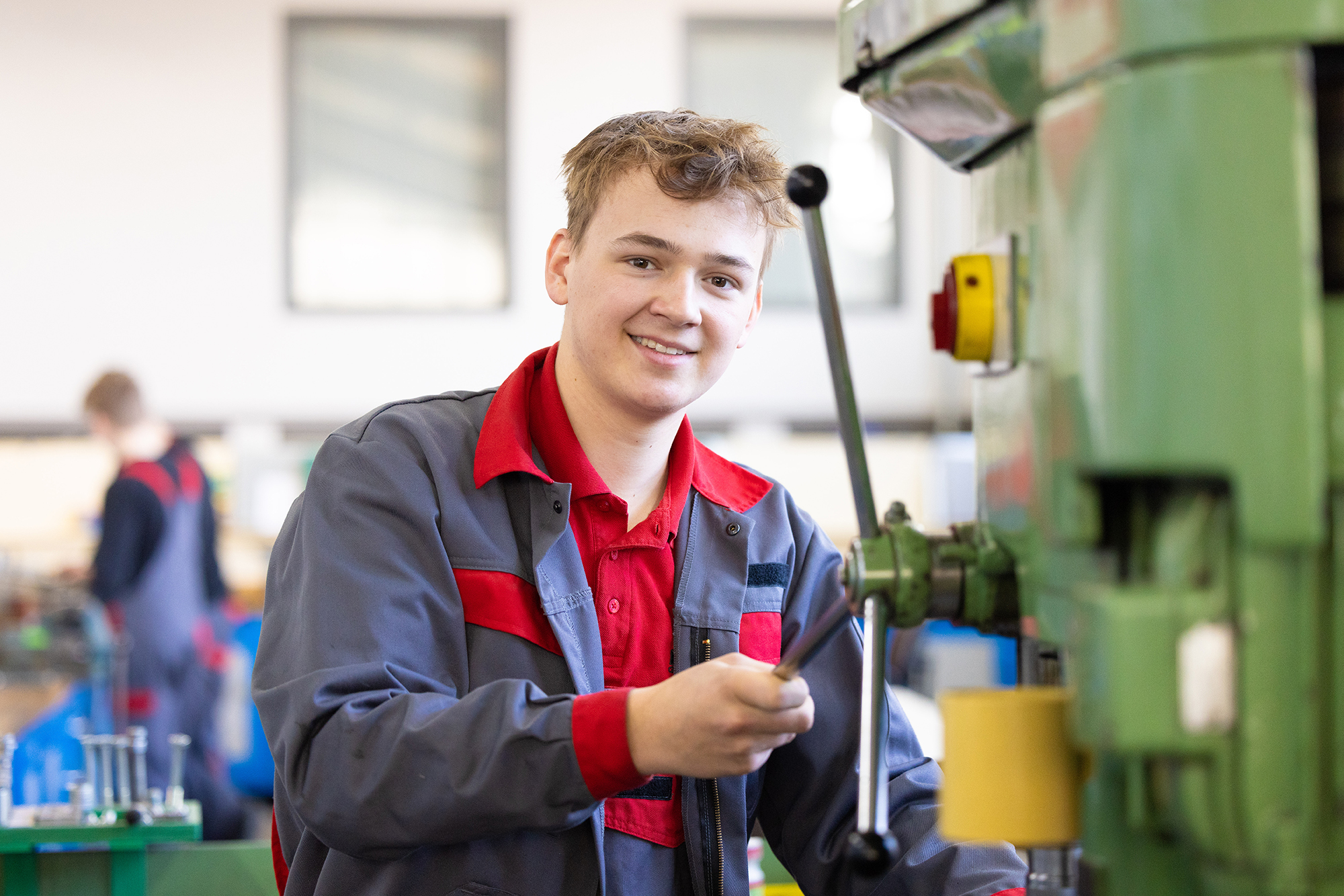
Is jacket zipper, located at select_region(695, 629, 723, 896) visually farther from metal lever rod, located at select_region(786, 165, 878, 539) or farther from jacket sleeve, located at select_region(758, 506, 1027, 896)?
metal lever rod, located at select_region(786, 165, 878, 539)

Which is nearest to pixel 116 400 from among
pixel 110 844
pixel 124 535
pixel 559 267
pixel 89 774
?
pixel 124 535

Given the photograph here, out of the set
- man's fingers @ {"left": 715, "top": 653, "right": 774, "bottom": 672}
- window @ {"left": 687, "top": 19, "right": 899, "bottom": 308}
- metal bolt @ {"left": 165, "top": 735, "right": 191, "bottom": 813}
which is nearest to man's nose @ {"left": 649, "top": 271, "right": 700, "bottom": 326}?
man's fingers @ {"left": 715, "top": 653, "right": 774, "bottom": 672}

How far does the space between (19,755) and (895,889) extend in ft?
7.67

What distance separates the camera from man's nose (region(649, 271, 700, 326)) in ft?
3.51

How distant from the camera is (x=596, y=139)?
1154mm

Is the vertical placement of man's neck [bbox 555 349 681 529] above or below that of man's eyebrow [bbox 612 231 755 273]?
below

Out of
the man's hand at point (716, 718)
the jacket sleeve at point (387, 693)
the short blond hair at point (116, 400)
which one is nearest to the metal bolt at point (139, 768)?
the jacket sleeve at point (387, 693)

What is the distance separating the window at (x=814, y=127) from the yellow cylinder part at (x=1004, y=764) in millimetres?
4471

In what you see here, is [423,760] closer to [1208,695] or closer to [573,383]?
[573,383]

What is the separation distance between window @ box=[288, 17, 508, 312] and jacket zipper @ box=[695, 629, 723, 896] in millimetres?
3922

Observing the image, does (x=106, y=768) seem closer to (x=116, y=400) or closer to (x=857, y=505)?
(x=857, y=505)

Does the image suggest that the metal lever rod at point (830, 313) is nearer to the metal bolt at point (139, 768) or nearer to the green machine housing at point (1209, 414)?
the green machine housing at point (1209, 414)

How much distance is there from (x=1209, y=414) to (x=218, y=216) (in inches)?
184

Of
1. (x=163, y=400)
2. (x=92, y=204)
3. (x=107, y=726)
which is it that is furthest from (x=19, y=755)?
(x=92, y=204)
